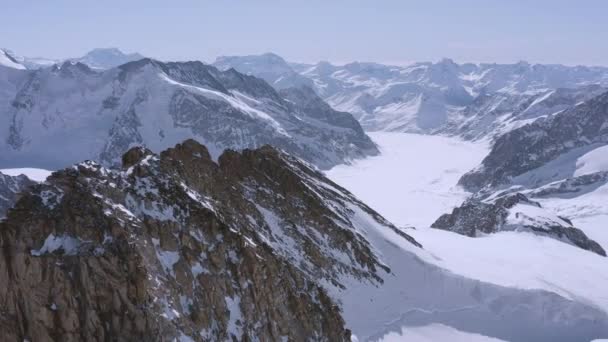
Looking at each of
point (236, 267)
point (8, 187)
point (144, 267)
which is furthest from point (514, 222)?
point (8, 187)

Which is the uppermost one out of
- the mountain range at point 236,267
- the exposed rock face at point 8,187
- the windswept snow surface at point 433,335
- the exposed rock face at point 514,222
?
the mountain range at point 236,267

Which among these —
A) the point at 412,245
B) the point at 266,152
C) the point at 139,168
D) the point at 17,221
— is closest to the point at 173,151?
the point at 139,168

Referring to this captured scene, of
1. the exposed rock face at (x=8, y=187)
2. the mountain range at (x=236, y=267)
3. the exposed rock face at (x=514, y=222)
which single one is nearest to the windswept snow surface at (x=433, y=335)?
the mountain range at (x=236, y=267)

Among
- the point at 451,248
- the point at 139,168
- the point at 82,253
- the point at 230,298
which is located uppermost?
the point at 139,168

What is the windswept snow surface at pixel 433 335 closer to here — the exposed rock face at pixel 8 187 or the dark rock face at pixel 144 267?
the dark rock face at pixel 144 267

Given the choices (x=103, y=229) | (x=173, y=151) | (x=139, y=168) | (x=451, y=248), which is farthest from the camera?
(x=451, y=248)

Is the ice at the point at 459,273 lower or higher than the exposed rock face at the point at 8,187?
higher

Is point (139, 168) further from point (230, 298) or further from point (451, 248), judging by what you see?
point (451, 248)
